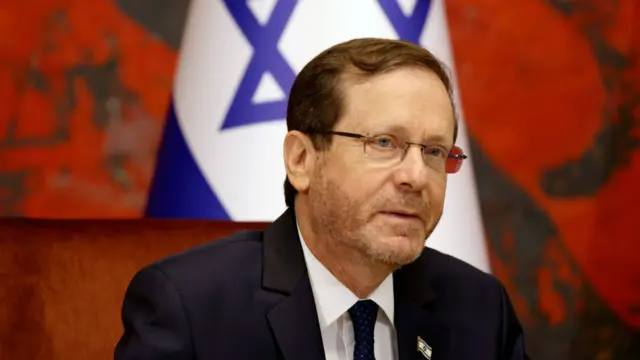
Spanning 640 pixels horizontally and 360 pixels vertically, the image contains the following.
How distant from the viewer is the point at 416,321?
1537 millimetres

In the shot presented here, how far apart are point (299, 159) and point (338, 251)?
0.65ft

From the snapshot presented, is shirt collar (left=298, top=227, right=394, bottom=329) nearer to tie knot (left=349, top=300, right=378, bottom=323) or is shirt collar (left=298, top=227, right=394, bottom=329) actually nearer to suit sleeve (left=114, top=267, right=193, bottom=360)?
tie knot (left=349, top=300, right=378, bottom=323)

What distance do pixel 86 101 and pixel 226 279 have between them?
2.54ft

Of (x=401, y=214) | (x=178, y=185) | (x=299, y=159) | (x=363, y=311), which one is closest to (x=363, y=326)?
(x=363, y=311)

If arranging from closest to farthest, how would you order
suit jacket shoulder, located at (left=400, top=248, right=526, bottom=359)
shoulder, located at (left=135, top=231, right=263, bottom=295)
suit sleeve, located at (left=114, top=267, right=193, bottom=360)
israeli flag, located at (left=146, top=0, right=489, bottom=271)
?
suit sleeve, located at (left=114, top=267, right=193, bottom=360)
shoulder, located at (left=135, top=231, right=263, bottom=295)
suit jacket shoulder, located at (left=400, top=248, right=526, bottom=359)
israeli flag, located at (left=146, top=0, right=489, bottom=271)

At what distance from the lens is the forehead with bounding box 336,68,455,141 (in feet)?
4.47

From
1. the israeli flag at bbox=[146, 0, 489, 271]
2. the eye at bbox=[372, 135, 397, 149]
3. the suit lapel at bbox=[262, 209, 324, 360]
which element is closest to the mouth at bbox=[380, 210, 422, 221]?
the eye at bbox=[372, 135, 397, 149]

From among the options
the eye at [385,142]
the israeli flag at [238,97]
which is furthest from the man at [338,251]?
the israeli flag at [238,97]

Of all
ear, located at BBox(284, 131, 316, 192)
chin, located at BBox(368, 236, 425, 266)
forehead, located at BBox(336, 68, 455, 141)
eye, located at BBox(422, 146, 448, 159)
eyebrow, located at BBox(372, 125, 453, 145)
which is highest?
forehead, located at BBox(336, 68, 455, 141)

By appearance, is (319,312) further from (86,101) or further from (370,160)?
(86,101)

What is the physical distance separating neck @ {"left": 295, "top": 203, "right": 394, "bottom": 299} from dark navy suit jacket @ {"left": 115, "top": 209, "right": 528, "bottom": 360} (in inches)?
1.6

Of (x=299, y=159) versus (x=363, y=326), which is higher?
(x=299, y=159)

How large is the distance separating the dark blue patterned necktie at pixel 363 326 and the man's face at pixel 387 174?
0.43ft

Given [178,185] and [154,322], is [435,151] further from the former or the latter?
[178,185]
